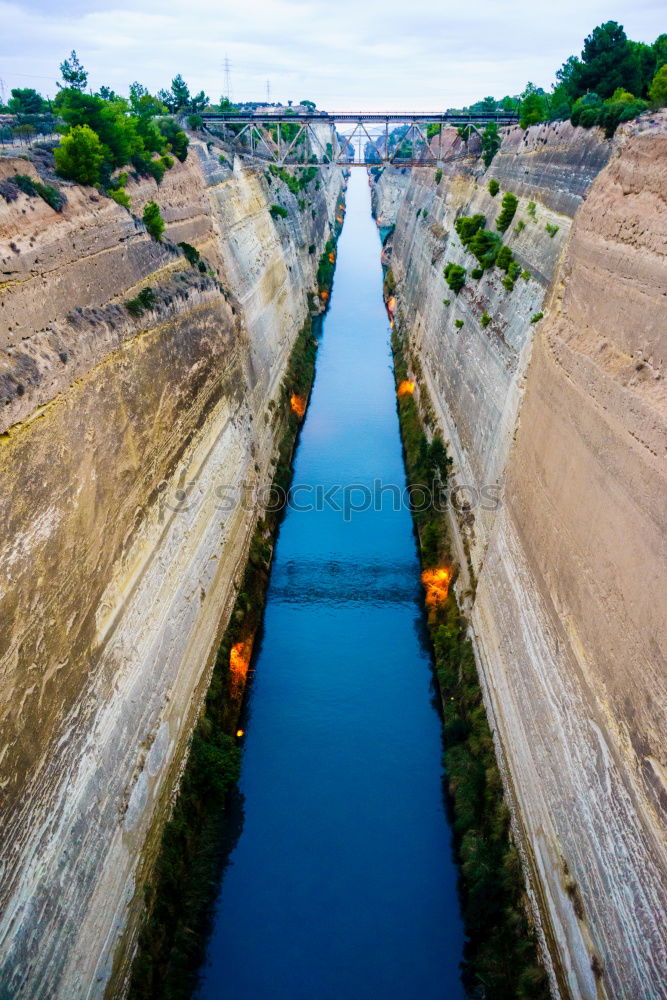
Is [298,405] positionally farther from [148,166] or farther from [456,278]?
[148,166]

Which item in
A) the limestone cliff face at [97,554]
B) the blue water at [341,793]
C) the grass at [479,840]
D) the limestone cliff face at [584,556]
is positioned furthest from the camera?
the blue water at [341,793]

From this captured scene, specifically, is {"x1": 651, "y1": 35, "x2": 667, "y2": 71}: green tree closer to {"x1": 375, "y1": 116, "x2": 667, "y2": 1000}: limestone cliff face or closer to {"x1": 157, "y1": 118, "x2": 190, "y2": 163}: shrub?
{"x1": 375, "y1": 116, "x2": 667, "y2": 1000}: limestone cliff face

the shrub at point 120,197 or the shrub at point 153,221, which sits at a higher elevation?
the shrub at point 120,197

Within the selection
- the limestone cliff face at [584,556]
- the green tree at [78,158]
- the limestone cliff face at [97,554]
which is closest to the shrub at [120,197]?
the limestone cliff face at [97,554]

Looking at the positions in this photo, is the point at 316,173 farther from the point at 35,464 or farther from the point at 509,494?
the point at 35,464

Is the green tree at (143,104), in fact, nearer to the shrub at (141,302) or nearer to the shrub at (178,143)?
the shrub at (178,143)

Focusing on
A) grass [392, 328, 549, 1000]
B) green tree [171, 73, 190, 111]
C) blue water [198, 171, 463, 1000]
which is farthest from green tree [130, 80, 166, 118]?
grass [392, 328, 549, 1000]
